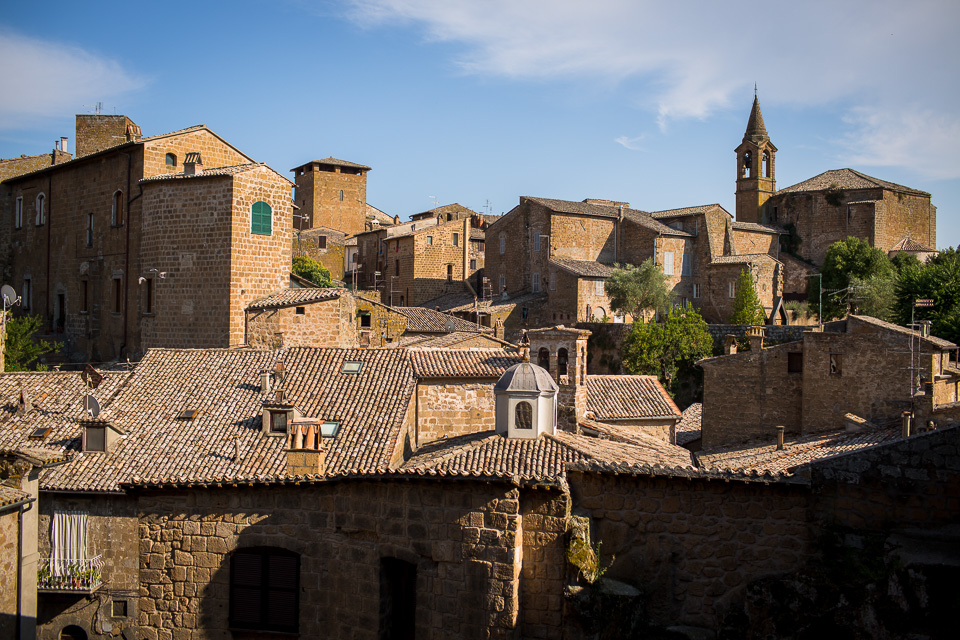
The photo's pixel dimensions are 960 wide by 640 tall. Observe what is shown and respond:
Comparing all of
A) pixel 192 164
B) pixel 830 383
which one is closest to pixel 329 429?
pixel 192 164

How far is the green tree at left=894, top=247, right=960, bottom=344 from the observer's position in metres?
36.0

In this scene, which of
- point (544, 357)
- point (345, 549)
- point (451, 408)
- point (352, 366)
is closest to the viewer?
point (345, 549)

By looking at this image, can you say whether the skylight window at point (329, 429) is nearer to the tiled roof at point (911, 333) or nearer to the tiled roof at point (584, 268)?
the tiled roof at point (911, 333)

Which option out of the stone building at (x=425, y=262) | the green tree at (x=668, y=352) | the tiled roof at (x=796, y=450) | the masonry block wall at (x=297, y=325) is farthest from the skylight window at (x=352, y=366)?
the stone building at (x=425, y=262)

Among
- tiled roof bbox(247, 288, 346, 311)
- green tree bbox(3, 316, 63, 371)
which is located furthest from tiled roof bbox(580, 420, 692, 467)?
green tree bbox(3, 316, 63, 371)

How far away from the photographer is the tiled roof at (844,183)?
58.2 meters

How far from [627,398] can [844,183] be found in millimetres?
41551

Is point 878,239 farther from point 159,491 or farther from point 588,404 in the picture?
point 159,491

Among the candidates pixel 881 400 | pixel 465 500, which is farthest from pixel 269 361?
pixel 881 400

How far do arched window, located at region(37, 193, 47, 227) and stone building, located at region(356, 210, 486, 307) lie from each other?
22809 millimetres

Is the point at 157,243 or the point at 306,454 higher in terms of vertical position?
the point at 157,243

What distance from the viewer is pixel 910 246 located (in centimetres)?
5581

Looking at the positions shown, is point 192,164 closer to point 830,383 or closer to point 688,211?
point 830,383

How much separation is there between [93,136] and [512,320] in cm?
2368
